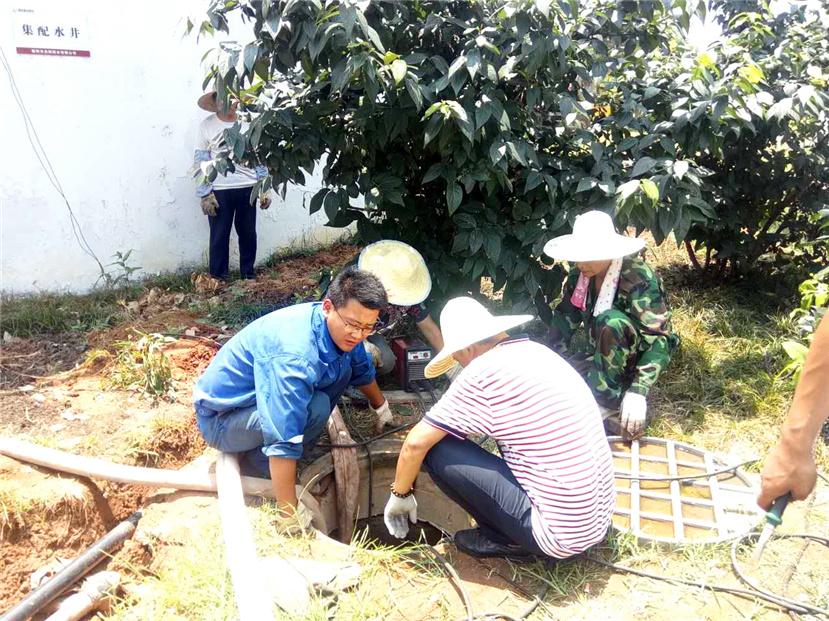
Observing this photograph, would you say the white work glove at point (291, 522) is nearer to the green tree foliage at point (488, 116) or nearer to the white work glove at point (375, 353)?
the white work glove at point (375, 353)

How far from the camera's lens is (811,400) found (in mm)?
1553

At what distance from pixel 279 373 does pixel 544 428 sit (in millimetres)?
Answer: 1041

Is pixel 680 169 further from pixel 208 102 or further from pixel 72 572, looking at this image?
pixel 208 102

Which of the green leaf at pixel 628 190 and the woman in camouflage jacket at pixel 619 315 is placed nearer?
the green leaf at pixel 628 190

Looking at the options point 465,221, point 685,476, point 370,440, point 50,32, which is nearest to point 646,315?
point 685,476

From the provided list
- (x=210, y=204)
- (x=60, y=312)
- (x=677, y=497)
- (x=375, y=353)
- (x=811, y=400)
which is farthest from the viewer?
(x=210, y=204)

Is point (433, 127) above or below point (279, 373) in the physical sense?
above

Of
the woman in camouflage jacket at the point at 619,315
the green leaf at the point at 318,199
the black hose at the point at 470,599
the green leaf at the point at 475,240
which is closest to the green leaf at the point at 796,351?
the woman in camouflage jacket at the point at 619,315

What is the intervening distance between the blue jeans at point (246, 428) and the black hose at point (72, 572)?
49cm

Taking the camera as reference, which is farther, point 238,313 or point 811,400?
point 238,313

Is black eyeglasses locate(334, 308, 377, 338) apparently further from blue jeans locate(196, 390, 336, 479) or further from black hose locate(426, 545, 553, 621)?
black hose locate(426, 545, 553, 621)

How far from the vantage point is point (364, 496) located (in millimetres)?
3611

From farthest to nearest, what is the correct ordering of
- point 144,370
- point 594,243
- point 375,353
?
point 375,353, point 144,370, point 594,243

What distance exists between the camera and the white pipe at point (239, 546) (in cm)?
206
